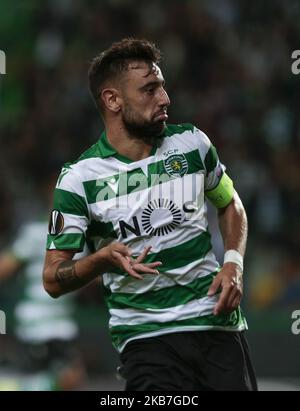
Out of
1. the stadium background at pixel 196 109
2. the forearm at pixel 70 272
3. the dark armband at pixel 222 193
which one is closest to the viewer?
the forearm at pixel 70 272

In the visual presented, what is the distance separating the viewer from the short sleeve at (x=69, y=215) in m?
5.00

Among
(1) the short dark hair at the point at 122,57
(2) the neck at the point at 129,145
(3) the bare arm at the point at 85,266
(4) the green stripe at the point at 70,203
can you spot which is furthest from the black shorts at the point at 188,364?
(1) the short dark hair at the point at 122,57

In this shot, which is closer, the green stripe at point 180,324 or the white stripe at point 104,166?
the green stripe at point 180,324

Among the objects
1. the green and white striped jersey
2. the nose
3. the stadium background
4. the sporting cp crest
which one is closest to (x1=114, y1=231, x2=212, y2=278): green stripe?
the green and white striped jersey

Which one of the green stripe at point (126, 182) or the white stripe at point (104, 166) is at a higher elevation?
the white stripe at point (104, 166)

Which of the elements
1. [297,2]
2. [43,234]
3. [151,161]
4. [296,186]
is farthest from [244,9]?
[151,161]

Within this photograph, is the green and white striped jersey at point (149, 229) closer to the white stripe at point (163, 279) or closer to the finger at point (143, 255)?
the white stripe at point (163, 279)

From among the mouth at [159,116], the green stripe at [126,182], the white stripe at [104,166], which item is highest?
the mouth at [159,116]

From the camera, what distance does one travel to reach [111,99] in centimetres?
529

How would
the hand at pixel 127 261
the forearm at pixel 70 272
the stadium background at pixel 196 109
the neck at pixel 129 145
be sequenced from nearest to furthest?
the hand at pixel 127 261, the forearm at pixel 70 272, the neck at pixel 129 145, the stadium background at pixel 196 109

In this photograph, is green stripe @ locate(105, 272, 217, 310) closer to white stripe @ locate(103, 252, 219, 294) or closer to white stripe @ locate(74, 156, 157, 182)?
white stripe @ locate(103, 252, 219, 294)

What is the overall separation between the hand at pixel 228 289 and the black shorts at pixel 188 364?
0.73ft

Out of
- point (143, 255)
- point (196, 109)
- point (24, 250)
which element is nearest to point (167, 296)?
point (143, 255)
